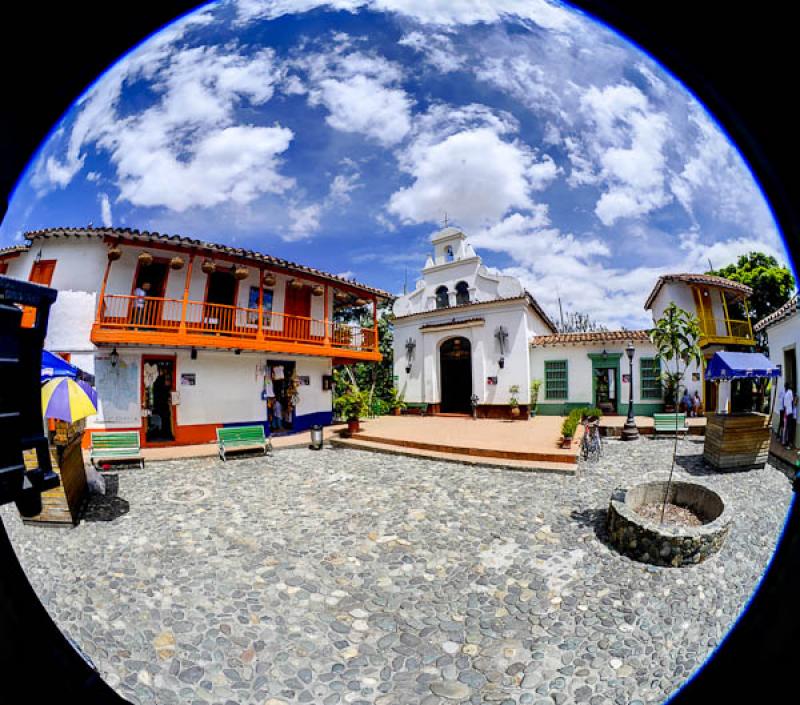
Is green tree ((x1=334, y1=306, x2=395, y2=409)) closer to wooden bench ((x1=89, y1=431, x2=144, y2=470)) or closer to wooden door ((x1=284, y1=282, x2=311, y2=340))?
wooden door ((x1=284, y1=282, x2=311, y2=340))

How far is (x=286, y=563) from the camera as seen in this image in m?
3.05

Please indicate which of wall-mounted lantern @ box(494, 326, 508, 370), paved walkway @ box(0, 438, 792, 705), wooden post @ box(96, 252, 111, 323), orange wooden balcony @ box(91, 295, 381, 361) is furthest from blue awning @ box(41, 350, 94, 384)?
wall-mounted lantern @ box(494, 326, 508, 370)

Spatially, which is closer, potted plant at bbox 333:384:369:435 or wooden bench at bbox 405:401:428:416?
potted plant at bbox 333:384:369:435

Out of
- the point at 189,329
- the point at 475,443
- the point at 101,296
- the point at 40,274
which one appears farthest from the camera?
the point at 475,443

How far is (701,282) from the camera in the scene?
239 centimetres

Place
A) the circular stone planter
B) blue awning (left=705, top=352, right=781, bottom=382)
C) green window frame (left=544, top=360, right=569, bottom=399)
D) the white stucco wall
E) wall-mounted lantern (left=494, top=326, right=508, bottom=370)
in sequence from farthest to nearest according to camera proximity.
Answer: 1. wall-mounted lantern (left=494, top=326, right=508, bottom=370)
2. the white stucco wall
3. green window frame (left=544, top=360, right=569, bottom=399)
4. the circular stone planter
5. blue awning (left=705, top=352, right=781, bottom=382)

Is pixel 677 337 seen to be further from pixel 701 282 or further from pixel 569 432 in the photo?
pixel 569 432

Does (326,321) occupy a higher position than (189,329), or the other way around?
(326,321)

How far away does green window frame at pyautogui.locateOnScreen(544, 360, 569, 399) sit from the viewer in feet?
39.5

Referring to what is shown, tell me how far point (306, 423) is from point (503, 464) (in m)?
7.92

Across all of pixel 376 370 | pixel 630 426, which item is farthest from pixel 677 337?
pixel 376 370

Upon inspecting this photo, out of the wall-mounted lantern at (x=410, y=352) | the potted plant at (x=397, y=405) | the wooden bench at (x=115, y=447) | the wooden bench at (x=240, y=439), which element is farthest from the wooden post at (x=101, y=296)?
the wall-mounted lantern at (x=410, y=352)

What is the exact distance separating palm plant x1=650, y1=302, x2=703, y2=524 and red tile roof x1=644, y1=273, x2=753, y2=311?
17 cm

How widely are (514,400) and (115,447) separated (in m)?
12.3
